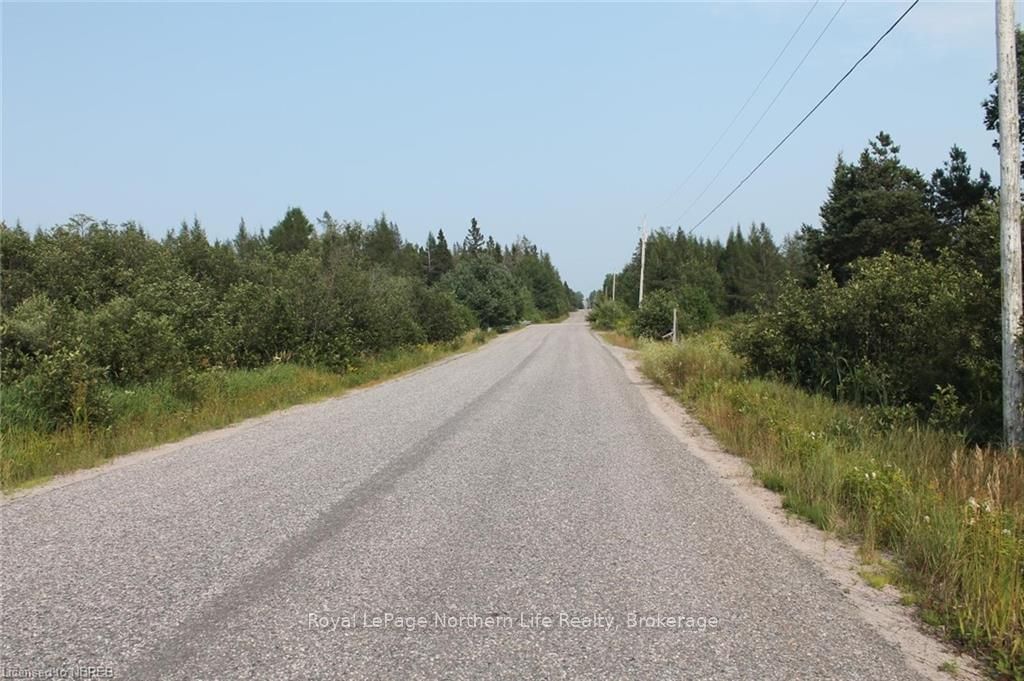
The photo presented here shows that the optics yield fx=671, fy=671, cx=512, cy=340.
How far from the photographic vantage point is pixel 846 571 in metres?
4.76

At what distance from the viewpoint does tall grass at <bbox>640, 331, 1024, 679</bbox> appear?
384 centimetres

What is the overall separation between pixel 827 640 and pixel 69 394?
9953 millimetres

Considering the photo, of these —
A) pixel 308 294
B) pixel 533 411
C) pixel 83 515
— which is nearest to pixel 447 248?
pixel 308 294

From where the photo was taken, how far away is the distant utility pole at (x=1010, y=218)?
23.5 feet

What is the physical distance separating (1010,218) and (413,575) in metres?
7.30

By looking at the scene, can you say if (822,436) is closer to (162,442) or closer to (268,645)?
(268,645)

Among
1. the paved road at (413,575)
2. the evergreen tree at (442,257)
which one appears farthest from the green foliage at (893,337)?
the evergreen tree at (442,257)

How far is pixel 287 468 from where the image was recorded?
7.87 m

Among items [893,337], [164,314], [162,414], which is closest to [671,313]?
[893,337]

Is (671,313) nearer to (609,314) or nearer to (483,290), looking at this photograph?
(483,290)

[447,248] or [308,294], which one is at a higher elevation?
[447,248]

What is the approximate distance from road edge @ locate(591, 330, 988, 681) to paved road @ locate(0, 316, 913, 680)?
0.13m

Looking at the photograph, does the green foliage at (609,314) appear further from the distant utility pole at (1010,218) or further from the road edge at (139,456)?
the distant utility pole at (1010,218)

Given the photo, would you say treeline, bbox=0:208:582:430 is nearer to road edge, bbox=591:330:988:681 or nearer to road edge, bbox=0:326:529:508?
road edge, bbox=0:326:529:508
